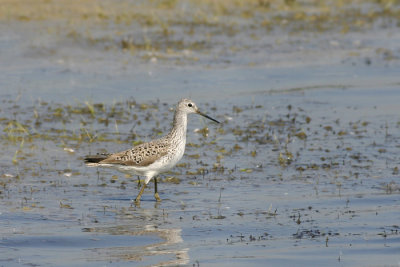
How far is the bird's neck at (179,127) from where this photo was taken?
13.0 meters

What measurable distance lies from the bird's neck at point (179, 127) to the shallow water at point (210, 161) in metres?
0.81

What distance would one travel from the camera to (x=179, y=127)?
1312cm

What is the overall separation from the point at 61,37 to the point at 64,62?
2035 millimetres

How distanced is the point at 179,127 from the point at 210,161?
1.71m

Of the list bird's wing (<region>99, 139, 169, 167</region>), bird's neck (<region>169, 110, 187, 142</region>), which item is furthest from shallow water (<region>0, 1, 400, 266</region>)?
bird's neck (<region>169, 110, 187, 142</region>)

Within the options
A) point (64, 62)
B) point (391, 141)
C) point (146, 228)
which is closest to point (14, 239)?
point (146, 228)

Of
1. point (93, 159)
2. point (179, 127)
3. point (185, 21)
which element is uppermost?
point (185, 21)

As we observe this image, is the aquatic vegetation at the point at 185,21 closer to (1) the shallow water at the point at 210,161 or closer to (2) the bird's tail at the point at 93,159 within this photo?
(1) the shallow water at the point at 210,161

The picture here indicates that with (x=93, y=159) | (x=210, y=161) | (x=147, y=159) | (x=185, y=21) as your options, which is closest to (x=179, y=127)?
(x=147, y=159)

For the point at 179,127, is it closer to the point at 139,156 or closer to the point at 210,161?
the point at 139,156

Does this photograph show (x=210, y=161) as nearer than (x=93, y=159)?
No

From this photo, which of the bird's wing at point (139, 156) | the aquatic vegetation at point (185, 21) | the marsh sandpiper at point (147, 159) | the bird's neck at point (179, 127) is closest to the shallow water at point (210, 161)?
the marsh sandpiper at point (147, 159)

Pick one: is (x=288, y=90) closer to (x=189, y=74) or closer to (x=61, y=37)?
(x=189, y=74)

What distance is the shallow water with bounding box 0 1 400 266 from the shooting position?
10.1m
